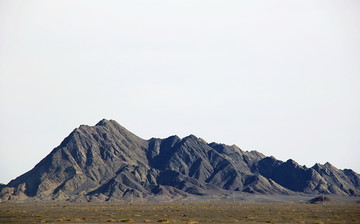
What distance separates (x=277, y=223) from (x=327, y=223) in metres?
7.43

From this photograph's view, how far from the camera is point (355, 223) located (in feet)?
240

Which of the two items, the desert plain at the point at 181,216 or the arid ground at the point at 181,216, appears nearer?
the desert plain at the point at 181,216

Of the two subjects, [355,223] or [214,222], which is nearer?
[355,223]

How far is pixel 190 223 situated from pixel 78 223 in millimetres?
17566

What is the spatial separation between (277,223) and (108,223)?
26.3 metres

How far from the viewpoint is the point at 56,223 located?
77.5 m

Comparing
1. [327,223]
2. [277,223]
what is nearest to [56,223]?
Result: [277,223]

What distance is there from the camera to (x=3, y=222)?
81.1 metres

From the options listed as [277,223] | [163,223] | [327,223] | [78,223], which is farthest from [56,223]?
[327,223]

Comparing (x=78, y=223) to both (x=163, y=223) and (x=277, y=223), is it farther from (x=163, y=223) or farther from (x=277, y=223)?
(x=277, y=223)

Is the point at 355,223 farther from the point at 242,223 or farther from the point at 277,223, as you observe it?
the point at 242,223

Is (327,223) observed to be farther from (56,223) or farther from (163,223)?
(56,223)

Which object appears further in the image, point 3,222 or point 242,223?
point 3,222

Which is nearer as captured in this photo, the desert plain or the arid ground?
the desert plain
